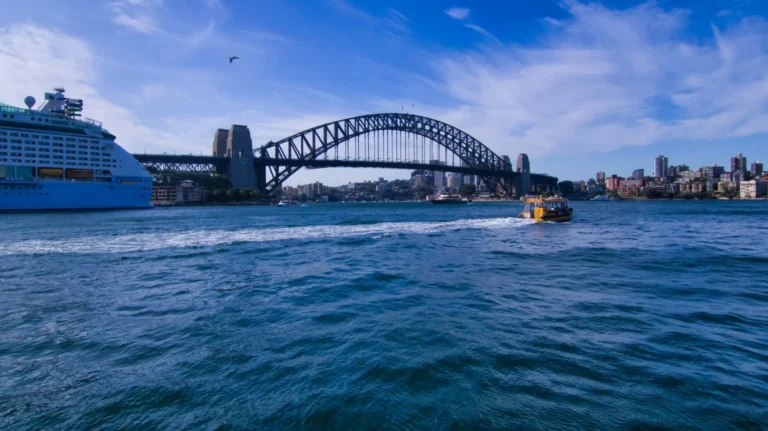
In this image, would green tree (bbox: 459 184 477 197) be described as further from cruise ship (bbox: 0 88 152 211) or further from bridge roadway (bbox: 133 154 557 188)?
cruise ship (bbox: 0 88 152 211)

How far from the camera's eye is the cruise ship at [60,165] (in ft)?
151

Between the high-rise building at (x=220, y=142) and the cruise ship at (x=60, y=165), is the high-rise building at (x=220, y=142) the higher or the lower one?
the higher one

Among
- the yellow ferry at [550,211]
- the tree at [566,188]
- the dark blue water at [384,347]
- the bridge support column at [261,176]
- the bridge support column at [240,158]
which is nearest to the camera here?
the dark blue water at [384,347]

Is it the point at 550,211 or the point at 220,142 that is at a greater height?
the point at 220,142

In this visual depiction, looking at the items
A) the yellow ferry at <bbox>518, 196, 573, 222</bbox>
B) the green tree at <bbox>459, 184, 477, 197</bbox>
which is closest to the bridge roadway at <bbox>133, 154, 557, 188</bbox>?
the green tree at <bbox>459, 184, 477, 197</bbox>

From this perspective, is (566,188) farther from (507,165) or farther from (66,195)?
(66,195)

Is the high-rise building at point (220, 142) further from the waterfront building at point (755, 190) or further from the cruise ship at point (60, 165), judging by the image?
the waterfront building at point (755, 190)

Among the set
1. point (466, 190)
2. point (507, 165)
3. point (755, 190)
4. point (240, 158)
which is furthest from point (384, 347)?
point (755, 190)

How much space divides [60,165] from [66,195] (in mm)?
4648

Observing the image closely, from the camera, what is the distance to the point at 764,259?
12695 mm

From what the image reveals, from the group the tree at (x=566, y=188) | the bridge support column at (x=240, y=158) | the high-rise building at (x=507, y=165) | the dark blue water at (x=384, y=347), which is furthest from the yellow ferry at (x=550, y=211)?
the tree at (x=566, y=188)

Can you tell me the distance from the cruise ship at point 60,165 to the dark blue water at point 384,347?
4573cm

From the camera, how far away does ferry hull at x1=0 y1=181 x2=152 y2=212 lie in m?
44.9

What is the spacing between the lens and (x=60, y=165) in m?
49.8
